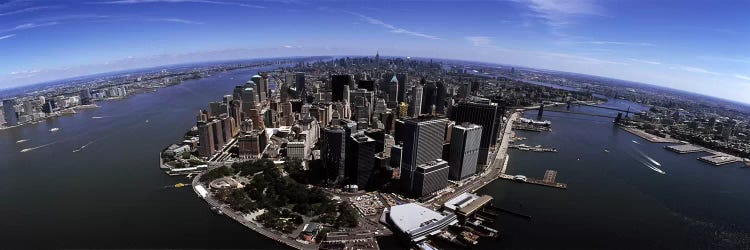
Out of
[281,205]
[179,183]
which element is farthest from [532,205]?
[179,183]

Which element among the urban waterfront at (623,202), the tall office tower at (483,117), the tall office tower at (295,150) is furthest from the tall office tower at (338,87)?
the urban waterfront at (623,202)

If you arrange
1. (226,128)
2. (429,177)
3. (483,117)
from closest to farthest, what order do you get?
(429,177), (483,117), (226,128)

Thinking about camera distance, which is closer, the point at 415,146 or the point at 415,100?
the point at 415,146

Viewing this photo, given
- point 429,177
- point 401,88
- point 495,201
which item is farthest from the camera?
point 401,88

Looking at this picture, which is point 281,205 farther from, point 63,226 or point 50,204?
point 50,204

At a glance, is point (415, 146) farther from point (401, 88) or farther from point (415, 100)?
point (401, 88)

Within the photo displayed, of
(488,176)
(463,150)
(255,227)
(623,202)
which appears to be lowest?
(255,227)

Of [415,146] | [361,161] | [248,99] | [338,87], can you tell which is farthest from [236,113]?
[415,146]
